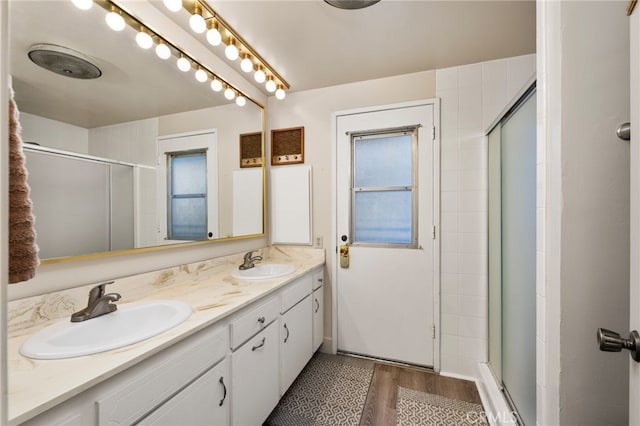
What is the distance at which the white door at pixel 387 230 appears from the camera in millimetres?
2018

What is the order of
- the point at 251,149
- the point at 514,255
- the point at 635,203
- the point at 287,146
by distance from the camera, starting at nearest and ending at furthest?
the point at 635,203
the point at 514,255
the point at 251,149
the point at 287,146

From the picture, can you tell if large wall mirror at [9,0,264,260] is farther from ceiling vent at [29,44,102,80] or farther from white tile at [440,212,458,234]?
white tile at [440,212,458,234]

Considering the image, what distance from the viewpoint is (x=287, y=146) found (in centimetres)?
237

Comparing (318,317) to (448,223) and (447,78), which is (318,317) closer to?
(448,223)

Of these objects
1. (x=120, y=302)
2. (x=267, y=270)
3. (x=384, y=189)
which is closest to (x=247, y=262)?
(x=267, y=270)

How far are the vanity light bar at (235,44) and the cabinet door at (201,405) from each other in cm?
168

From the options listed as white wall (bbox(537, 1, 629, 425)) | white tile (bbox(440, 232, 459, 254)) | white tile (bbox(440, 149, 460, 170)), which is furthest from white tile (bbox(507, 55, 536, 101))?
white wall (bbox(537, 1, 629, 425))

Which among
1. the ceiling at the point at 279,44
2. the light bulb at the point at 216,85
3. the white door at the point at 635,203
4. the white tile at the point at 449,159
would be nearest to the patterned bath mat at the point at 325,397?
the white door at the point at 635,203

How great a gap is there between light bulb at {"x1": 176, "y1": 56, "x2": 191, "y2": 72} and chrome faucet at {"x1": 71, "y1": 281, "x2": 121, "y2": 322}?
126 centimetres

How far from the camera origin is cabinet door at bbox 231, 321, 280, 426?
1182 millimetres

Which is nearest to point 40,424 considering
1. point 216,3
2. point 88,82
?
point 88,82

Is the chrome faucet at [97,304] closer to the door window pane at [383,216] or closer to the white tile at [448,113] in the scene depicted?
the door window pane at [383,216]

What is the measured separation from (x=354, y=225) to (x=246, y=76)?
1.48m

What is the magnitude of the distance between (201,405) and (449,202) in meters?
1.90
